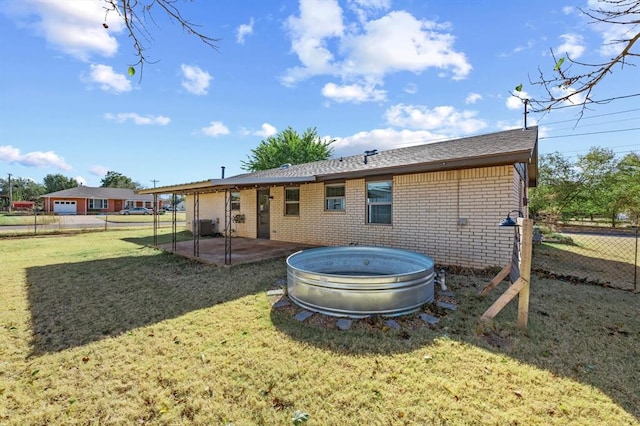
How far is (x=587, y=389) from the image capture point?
96.9 inches

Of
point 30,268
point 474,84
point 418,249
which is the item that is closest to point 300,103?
point 474,84

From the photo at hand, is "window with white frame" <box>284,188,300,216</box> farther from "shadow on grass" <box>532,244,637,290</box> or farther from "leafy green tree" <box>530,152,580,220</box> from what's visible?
"leafy green tree" <box>530,152,580,220</box>

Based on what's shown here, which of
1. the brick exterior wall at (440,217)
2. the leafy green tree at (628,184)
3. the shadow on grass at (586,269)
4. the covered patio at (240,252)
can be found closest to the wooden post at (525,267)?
the brick exterior wall at (440,217)

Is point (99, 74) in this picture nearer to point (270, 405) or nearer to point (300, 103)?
point (270, 405)

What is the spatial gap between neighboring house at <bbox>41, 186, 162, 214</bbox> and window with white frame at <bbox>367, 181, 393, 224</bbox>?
135 ft

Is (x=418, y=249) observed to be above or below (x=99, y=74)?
below

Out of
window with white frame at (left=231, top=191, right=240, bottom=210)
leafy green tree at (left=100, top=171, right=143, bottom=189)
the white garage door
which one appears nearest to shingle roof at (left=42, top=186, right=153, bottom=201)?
the white garage door

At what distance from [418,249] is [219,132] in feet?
54.1

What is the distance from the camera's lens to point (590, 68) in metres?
2.73

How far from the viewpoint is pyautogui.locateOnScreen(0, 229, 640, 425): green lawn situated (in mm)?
2217

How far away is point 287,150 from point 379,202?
23575 mm

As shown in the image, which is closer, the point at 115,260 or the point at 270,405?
the point at 270,405

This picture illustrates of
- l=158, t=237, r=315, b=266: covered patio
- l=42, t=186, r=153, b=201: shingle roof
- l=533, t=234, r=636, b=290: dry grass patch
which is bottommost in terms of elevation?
l=533, t=234, r=636, b=290: dry grass patch

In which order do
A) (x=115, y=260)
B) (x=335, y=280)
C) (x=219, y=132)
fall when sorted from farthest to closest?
(x=219, y=132), (x=115, y=260), (x=335, y=280)
